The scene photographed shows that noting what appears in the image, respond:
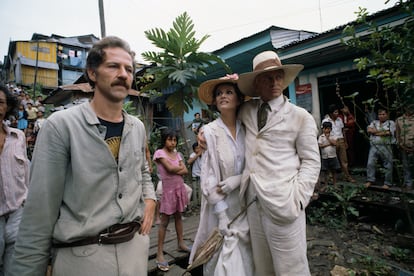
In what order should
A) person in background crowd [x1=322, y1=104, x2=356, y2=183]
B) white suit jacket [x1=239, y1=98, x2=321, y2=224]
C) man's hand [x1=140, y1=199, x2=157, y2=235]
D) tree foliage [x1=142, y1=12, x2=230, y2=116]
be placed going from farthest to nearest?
person in background crowd [x1=322, y1=104, x2=356, y2=183] → tree foliage [x1=142, y1=12, x2=230, y2=116] → white suit jacket [x1=239, y1=98, x2=321, y2=224] → man's hand [x1=140, y1=199, x2=157, y2=235]

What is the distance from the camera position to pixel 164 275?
10.3 feet

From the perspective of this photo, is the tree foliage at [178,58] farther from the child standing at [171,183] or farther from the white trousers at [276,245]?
the white trousers at [276,245]

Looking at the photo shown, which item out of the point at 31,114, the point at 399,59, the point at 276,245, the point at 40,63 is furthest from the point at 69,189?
the point at 40,63

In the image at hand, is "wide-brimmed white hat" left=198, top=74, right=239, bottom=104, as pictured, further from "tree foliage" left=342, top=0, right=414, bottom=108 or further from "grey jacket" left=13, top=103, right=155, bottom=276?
"tree foliage" left=342, top=0, right=414, bottom=108

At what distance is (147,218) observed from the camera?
1.66 meters

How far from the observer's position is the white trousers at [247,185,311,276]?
193cm

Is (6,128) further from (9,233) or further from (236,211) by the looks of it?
(236,211)

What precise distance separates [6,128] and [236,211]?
226cm

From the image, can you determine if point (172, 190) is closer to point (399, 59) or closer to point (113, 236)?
point (113, 236)

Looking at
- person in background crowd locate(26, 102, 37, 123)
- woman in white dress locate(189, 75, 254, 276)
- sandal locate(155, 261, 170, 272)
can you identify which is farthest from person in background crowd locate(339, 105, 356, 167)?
person in background crowd locate(26, 102, 37, 123)

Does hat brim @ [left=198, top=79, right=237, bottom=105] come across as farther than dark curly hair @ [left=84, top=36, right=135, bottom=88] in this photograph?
Yes

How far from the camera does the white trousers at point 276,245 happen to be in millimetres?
1928

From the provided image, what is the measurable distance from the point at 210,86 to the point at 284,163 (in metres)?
0.98

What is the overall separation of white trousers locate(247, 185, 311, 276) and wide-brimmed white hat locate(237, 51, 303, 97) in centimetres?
93
